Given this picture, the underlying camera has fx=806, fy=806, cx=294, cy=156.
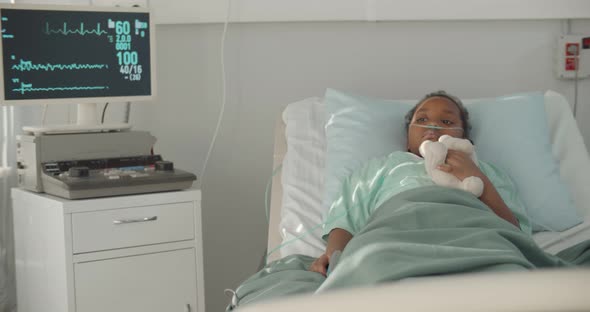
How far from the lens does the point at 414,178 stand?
6.51 ft

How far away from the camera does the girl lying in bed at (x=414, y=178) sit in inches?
76.2

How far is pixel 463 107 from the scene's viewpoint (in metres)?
2.25

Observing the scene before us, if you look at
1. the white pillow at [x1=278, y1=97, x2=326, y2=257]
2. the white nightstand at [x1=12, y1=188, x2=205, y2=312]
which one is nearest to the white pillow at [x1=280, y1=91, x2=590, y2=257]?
the white pillow at [x1=278, y1=97, x2=326, y2=257]

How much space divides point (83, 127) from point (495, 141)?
1145 mm

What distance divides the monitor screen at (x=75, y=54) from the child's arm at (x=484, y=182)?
90cm

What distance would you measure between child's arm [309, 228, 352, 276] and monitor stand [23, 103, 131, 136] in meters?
0.72

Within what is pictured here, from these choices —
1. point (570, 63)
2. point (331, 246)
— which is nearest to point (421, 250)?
point (331, 246)

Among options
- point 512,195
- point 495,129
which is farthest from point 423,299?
point 495,129

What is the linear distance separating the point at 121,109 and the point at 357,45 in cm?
82

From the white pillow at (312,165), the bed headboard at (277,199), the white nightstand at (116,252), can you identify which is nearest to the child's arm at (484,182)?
the white pillow at (312,165)

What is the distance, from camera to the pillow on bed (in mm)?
2168

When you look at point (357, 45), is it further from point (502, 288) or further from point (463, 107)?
point (502, 288)

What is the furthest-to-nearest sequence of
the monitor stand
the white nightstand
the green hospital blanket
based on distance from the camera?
the monitor stand → the white nightstand → the green hospital blanket

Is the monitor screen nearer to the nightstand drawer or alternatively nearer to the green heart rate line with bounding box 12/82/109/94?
the green heart rate line with bounding box 12/82/109/94
